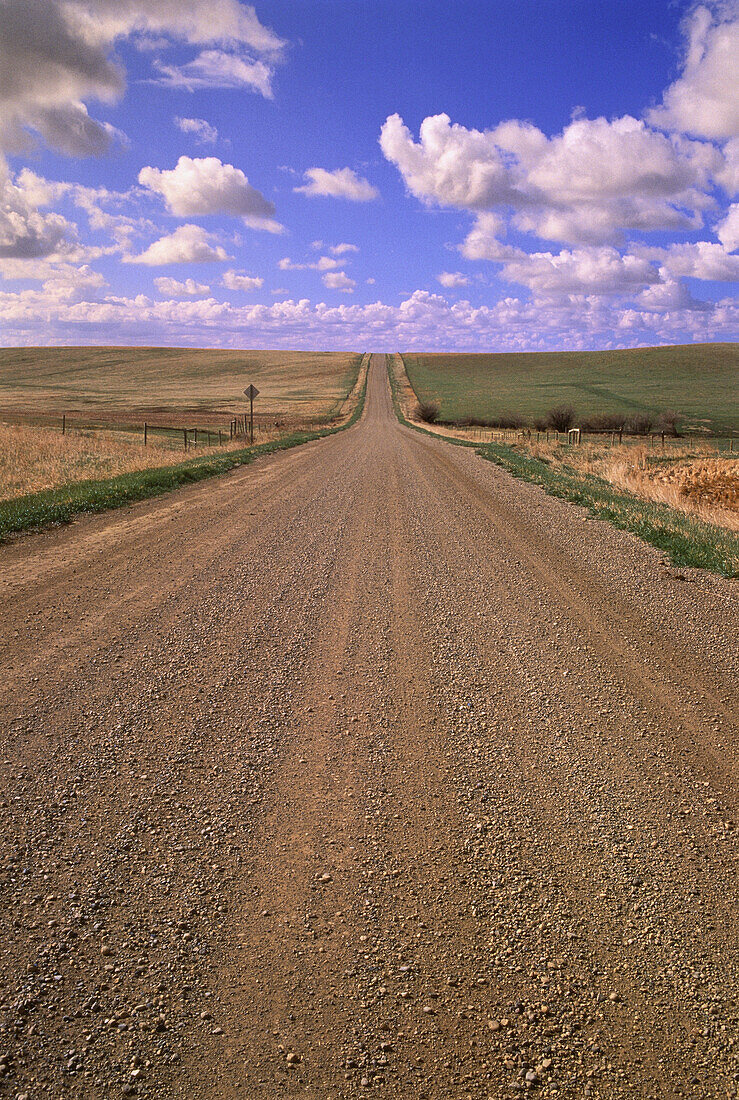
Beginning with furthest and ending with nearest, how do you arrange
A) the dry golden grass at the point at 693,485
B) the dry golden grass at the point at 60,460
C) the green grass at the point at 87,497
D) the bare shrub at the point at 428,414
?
the bare shrub at the point at 428,414, the dry golden grass at the point at 60,460, the dry golden grass at the point at 693,485, the green grass at the point at 87,497

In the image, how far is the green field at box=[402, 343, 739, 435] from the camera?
206 ft

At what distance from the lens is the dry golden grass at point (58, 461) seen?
1611 centimetres

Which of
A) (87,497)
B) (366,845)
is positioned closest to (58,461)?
(87,497)

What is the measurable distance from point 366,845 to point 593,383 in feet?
299

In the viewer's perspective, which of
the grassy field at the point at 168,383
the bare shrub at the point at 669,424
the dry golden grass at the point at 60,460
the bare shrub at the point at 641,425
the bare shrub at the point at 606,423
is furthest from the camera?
the grassy field at the point at 168,383

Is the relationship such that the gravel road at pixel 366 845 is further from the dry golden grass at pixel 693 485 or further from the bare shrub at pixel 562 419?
the bare shrub at pixel 562 419

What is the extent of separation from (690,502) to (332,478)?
8124 mm

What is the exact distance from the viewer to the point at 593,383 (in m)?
86.8

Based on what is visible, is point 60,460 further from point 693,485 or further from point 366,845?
point 366,845

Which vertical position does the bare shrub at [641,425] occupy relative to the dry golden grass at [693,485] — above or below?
above

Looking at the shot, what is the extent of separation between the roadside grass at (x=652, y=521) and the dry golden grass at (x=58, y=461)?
414 inches

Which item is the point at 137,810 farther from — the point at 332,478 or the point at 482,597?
the point at 332,478

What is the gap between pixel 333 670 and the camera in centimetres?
529

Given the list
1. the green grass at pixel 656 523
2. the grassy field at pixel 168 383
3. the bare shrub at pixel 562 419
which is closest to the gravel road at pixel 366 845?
the green grass at pixel 656 523
